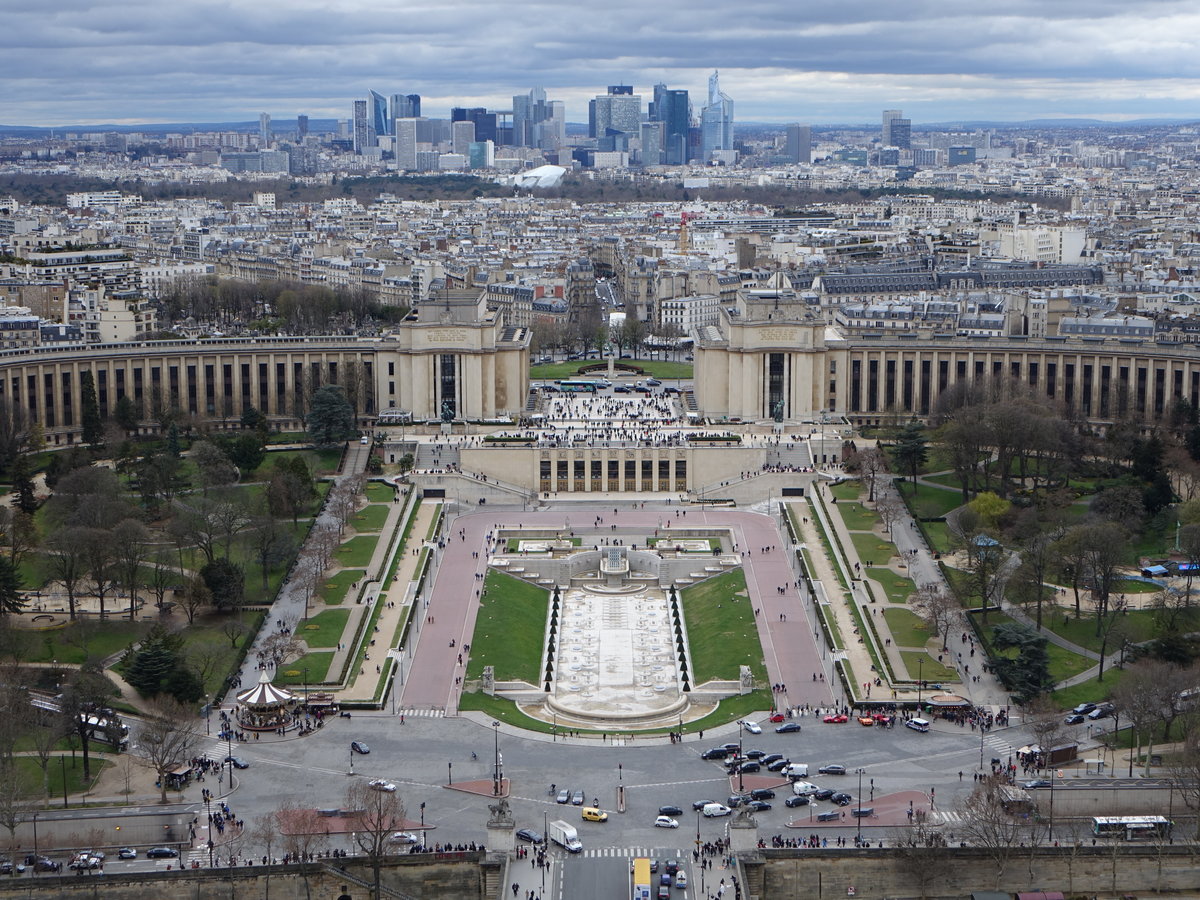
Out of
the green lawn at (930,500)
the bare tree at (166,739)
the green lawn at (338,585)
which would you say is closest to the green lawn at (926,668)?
the green lawn at (930,500)

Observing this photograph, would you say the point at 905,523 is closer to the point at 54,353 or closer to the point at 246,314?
the point at 54,353

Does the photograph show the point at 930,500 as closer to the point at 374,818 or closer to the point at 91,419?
the point at 91,419

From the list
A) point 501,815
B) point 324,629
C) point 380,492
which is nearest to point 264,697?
point 324,629

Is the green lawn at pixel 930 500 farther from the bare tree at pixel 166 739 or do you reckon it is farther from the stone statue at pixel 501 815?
the bare tree at pixel 166 739

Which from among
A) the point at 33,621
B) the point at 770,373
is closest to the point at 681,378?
the point at 770,373

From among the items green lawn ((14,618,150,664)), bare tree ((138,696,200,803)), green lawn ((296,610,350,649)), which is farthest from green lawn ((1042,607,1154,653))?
green lawn ((14,618,150,664))

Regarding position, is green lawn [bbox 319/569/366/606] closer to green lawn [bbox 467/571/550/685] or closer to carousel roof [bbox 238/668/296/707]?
green lawn [bbox 467/571/550/685]
